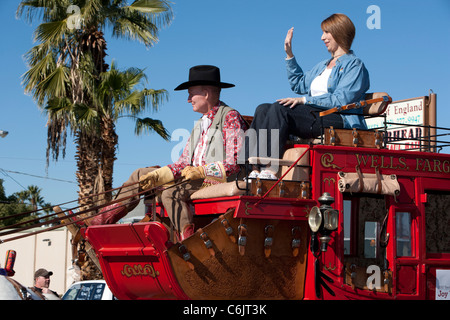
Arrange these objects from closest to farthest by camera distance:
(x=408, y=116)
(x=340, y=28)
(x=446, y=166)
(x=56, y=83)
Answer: (x=446, y=166), (x=340, y=28), (x=408, y=116), (x=56, y=83)

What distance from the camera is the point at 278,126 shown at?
7.79 metres

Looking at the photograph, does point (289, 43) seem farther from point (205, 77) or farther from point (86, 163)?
point (86, 163)

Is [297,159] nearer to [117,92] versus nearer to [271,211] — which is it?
[271,211]

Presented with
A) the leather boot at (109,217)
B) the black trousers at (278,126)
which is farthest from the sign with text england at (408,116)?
the leather boot at (109,217)

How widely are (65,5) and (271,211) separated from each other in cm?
1231

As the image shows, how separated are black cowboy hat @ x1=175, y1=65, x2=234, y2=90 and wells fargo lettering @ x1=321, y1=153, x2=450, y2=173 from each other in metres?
1.63

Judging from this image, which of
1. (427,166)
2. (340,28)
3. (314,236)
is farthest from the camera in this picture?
(340,28)

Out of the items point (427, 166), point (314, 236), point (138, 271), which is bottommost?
point (138, 271)

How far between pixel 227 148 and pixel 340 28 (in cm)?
208

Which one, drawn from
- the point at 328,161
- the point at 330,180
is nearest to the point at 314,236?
the point at 330,180

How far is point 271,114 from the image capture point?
788 centimetres
